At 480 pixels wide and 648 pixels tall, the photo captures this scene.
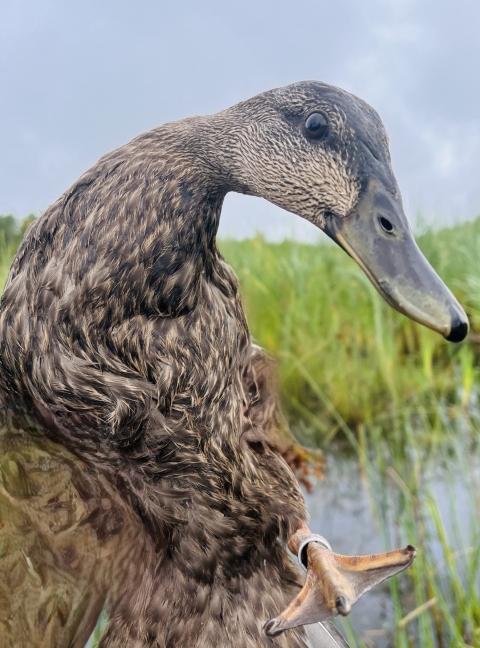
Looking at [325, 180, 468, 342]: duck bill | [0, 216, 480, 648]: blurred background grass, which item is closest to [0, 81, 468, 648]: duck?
[325, 180, 468, 342]: duck bill

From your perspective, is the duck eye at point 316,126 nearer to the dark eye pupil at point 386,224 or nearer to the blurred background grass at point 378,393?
the dark eye pupil at point 386,224

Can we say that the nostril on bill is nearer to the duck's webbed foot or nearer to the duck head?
the duck head

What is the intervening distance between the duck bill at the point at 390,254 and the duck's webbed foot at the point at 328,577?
0.24 m

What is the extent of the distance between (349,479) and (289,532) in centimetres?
74

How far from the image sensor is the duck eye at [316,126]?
0.50 meters

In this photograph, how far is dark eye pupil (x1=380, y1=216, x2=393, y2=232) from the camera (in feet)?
1.62

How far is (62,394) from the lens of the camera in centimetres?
49

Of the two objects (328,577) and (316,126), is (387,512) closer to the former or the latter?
(328,577)

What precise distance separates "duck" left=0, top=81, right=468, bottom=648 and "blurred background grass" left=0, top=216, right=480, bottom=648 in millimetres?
494

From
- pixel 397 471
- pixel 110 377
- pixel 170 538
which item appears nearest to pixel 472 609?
pixel 397 471

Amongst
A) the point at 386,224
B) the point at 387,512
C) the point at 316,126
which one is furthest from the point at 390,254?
the point at 387,512

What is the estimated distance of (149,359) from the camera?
1.65ft

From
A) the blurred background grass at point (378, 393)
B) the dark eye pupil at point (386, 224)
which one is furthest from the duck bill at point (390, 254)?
the blurred background grass at point (378, 393)

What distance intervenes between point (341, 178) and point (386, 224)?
0.19ft
